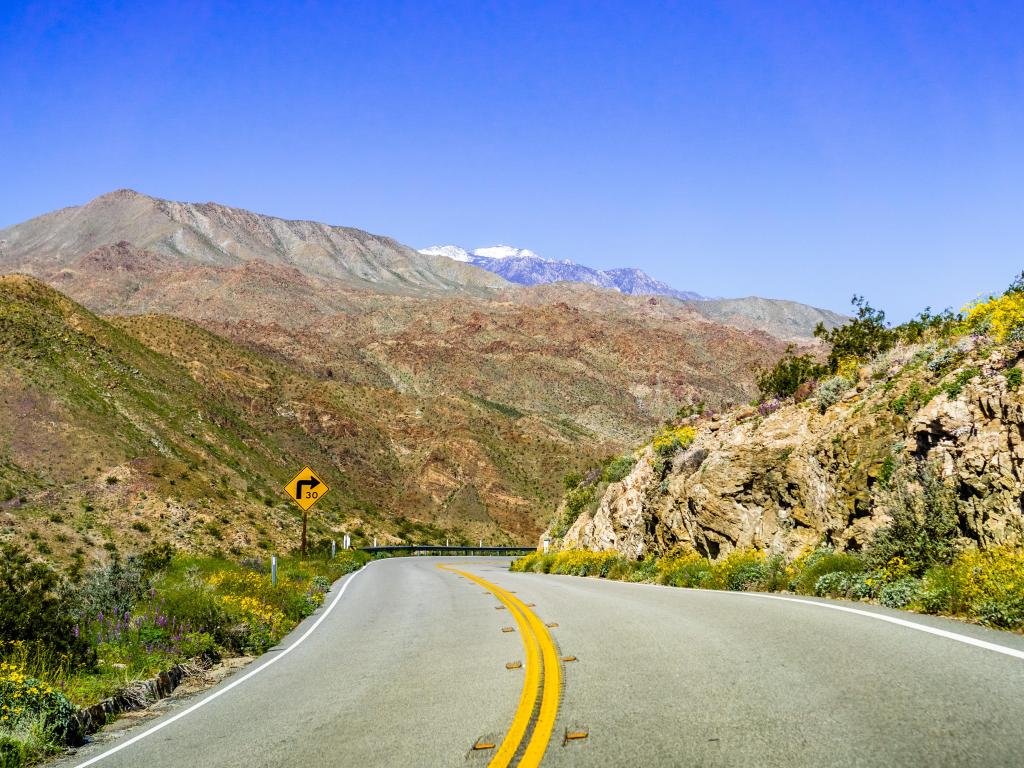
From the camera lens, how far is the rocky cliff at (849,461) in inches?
487

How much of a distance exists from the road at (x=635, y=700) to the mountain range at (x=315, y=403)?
78.7ft

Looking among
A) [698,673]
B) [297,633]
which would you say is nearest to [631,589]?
[297,633]

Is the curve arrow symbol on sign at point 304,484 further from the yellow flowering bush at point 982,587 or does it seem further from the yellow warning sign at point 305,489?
the yellow flowering bush at point 982,587

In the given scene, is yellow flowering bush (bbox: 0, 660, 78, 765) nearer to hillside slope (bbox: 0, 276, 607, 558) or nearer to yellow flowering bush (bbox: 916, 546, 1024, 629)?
yellow flowering bush (bbox: 916, 546, 1024, 629)

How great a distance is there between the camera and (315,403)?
105 meters

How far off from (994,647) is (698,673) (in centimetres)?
266

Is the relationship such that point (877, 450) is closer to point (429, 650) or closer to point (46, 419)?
point (429, 650)

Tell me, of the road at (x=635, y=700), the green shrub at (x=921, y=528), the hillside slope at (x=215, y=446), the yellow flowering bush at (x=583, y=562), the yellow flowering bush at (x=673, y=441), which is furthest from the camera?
the hillside slope at (x=215, y=446)

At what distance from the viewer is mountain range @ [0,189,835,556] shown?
51281 mm

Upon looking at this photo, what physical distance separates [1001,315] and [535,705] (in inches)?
527

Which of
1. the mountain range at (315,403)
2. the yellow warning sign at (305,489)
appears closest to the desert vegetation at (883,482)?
the mountain range at (315,403)

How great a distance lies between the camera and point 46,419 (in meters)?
53.4

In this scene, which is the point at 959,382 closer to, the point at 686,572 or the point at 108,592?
the point at 686,572

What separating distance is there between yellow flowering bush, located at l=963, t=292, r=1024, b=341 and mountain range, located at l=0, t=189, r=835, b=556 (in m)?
14.0
